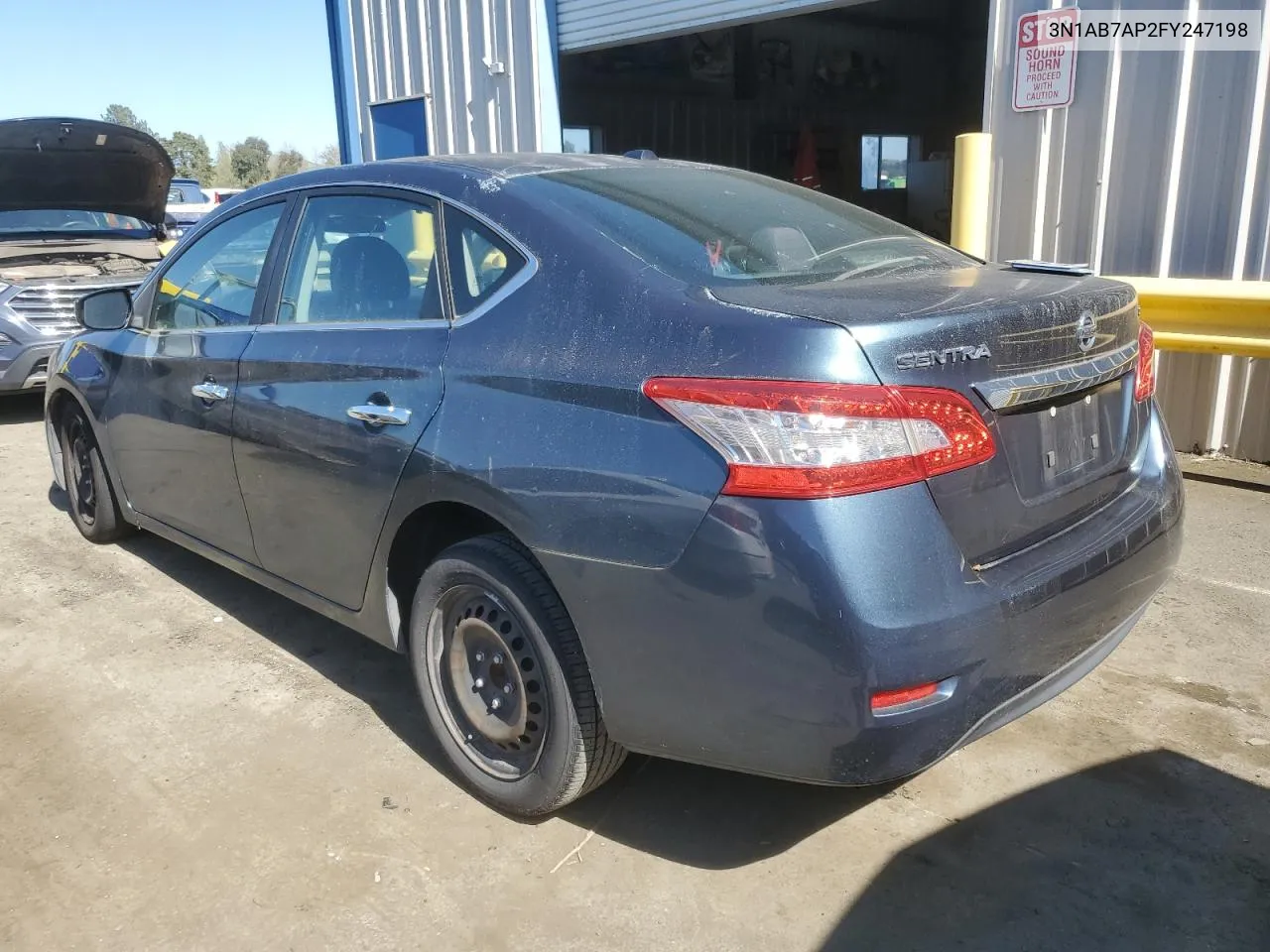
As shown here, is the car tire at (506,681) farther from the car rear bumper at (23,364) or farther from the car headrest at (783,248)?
the car rear bumper at (23,364)

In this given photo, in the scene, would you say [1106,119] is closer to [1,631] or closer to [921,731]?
[921,731]

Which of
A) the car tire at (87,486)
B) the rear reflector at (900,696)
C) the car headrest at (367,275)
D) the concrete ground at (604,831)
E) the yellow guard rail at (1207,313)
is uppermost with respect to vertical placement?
the car headrest at (367,275)

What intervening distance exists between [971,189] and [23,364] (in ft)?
22.5

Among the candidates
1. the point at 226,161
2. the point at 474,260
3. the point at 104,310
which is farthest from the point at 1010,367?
the point at 226,161

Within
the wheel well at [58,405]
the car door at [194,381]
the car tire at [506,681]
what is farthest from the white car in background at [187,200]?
the car tire at [506,681]

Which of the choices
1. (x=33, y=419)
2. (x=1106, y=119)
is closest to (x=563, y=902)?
(x=1106, y=119)

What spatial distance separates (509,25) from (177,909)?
9581 mm

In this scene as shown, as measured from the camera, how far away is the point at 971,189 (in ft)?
21.1

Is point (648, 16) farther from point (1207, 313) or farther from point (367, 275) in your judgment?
point (367, 275)

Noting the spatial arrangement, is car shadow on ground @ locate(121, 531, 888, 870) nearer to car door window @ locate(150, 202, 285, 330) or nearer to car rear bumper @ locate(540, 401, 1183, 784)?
car rear bumper @ locate(540, 401, 1183, 784)

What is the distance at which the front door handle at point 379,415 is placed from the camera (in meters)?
2.72

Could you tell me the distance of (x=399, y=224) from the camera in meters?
3.01

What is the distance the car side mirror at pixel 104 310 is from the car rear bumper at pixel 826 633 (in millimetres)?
2816

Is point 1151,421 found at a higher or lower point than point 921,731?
higher
